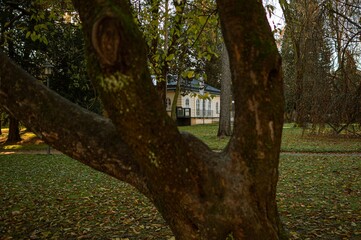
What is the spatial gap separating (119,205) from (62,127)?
397 centimetres

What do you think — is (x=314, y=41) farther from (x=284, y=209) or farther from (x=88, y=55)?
(x=88, y=55)

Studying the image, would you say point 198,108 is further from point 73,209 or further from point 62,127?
point 62,127

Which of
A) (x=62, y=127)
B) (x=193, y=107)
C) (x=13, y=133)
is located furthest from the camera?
(x=193, y=107)

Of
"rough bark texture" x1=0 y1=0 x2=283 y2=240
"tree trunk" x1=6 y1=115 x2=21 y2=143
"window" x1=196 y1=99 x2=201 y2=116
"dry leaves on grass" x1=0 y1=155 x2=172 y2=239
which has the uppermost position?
"window" x1=196 y1=99 x2=201 y2=116

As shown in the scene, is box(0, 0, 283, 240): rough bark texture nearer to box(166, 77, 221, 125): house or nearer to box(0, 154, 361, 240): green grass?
box(0, 154, 361, 240): green grass

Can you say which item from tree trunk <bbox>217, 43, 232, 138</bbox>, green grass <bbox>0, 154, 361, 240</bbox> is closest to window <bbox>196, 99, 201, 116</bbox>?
tree trunk <bbox>217, 43, 232, 138</bbox>

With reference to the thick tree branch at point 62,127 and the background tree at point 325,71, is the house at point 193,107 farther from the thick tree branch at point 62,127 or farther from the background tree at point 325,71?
the thick tree branch at point 62,127

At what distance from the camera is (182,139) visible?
231 cm

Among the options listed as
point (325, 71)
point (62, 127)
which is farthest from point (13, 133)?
point (62, 127)

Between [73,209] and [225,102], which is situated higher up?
[225,102]

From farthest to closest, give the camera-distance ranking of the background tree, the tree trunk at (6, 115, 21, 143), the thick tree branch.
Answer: the tree trunk at (6, 115, 21, 143), the background tree, the thick tree branch

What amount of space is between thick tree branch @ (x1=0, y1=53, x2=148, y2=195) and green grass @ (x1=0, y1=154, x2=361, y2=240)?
2160mm

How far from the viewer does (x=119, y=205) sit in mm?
6188

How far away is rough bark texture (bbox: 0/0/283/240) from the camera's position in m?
2.06
